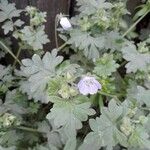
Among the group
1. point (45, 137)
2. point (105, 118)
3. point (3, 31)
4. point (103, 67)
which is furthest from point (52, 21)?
point (105, 118)

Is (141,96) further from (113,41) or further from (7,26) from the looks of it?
(7,26)

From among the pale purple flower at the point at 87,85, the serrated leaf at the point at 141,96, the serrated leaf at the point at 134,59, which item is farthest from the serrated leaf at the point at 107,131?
the serrated leaf at the point at 134,59

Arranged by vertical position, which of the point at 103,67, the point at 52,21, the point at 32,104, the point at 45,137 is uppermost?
the point at 52,21

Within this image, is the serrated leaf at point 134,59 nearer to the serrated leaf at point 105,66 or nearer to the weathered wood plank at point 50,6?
the serrated leaf at point 105,66

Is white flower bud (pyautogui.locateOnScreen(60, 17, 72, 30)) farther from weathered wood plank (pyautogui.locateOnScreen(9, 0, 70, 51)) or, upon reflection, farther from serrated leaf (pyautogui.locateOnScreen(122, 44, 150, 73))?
serrated leaf (pyautogui.locateOnScreen(122, 44, 150, 73))

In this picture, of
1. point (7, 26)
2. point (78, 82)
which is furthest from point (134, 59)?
point (7, 26)

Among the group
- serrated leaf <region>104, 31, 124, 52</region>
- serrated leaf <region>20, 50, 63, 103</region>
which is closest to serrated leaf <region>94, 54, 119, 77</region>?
serrated leaf <region>104, 31, 124, 52</region>

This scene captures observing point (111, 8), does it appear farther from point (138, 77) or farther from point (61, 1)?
point (138, 77)
